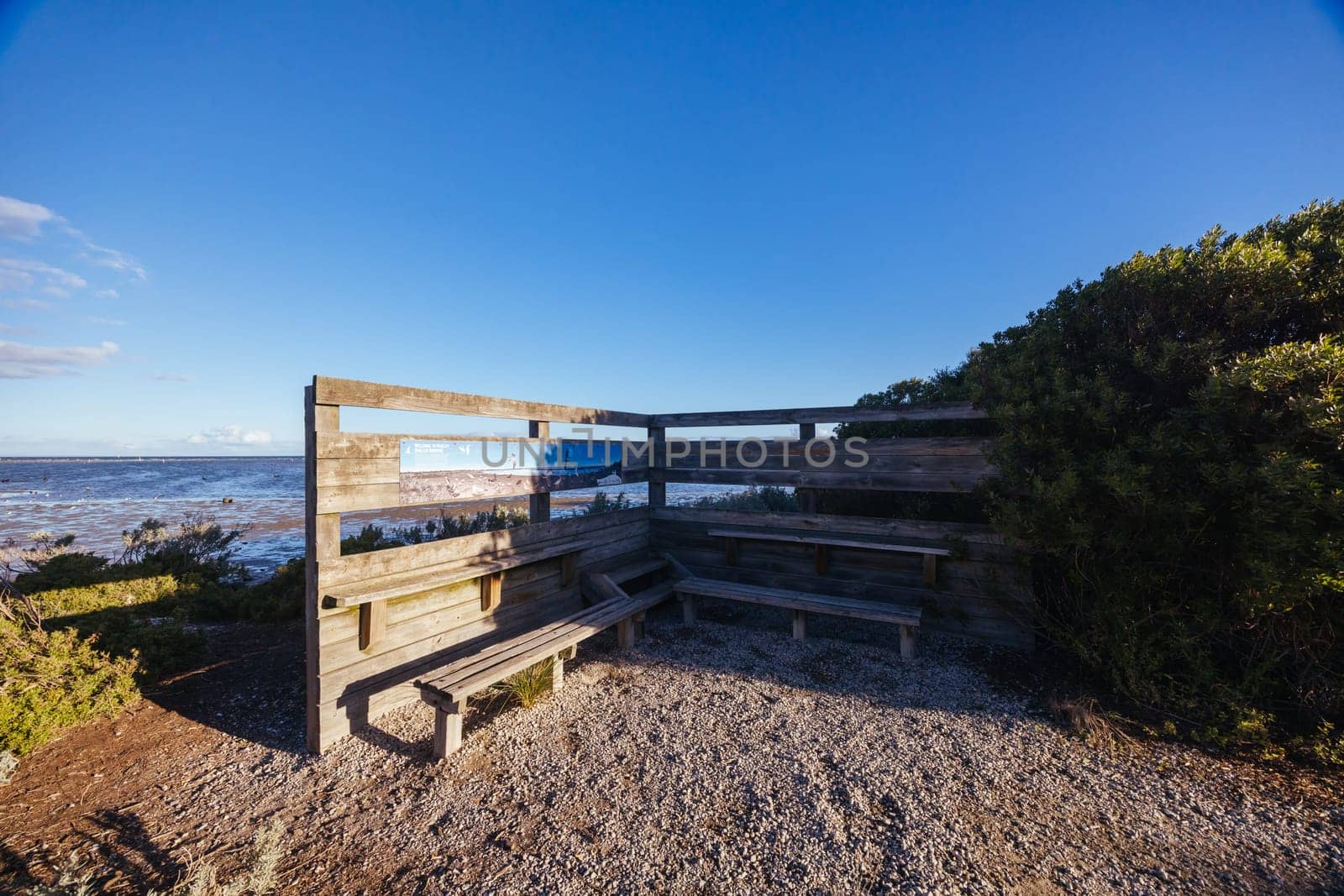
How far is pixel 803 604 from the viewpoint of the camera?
17.0ft

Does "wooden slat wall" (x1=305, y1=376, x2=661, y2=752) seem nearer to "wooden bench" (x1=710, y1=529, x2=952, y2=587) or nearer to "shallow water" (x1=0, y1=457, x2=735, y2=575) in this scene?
"shallow water" (x1=0, y1=457, x2=735, y2=575)

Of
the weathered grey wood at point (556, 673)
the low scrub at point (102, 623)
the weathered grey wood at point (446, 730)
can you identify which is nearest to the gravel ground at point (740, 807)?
the weathered grey wood at point (446, 730)

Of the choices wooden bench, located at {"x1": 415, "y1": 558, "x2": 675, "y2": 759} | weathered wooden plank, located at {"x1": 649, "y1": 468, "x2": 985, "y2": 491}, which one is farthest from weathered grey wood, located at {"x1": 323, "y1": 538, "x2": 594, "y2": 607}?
weathered wooden plank, located at {"x1": 649, "y1": 468, "x2": 985, "y2": 491}

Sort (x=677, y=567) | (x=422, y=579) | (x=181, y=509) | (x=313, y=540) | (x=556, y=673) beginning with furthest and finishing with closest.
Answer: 1. (x=181, y=509)
2. (x=677, y=567)
3. (x=556, y=673)
4. (x=422, y=579)
5. (x=313, y=540)

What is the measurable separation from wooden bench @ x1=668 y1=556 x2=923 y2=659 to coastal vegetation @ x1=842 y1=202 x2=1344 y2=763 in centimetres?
112

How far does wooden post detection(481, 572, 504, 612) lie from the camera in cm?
465

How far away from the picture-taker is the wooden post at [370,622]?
369cm

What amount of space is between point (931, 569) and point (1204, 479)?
2.29 metres

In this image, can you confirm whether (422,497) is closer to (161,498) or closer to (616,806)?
(616,806)

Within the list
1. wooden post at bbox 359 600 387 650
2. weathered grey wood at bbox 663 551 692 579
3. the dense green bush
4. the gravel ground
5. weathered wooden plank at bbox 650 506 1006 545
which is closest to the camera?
the gravel ground

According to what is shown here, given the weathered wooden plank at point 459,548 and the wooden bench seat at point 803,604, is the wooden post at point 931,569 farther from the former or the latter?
the weathered wooden plank at point 459,548

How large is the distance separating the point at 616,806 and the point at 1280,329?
5271 mm

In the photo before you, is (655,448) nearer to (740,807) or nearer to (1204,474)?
(740,807)

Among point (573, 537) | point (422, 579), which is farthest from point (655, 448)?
point (422, 579)
